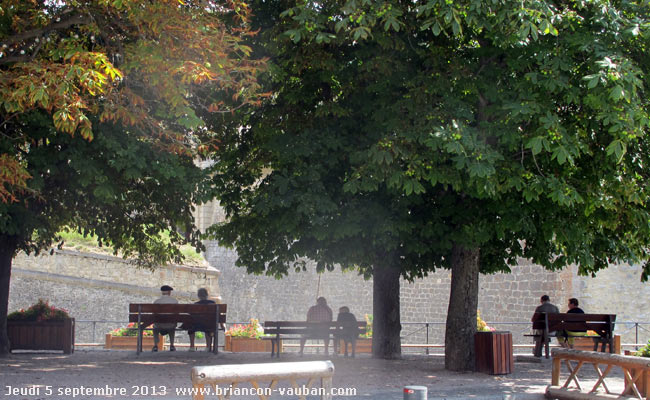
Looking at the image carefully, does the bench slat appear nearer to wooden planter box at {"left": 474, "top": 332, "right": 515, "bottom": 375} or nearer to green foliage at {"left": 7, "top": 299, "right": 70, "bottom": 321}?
green foliage at {"left": 7, "top": 299, "right": 70, "bottom": 321}

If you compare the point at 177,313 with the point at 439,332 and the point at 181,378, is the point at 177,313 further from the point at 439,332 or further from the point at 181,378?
the point at 439,332

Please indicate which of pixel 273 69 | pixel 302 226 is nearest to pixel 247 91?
pixel 273 69

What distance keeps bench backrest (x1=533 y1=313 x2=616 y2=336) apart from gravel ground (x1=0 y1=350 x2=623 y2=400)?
0.77 meters

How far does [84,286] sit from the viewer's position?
22.9 m

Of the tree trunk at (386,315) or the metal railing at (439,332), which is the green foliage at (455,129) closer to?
the tree trunk at (386,315)

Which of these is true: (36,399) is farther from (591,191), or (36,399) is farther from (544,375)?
(544,375)

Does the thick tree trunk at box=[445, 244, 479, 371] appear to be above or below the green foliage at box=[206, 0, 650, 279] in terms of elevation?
below

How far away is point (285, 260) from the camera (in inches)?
513

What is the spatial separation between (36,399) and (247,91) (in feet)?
13.6

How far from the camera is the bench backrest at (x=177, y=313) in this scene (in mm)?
13445

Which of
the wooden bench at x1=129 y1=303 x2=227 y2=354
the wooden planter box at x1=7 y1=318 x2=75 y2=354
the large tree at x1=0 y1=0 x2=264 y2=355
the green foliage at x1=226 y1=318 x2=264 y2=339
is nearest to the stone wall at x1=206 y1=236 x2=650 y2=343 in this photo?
the green foliage at x1=226 y1=318 x2=264 y2=339

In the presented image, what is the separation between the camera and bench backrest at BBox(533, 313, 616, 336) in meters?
14.0

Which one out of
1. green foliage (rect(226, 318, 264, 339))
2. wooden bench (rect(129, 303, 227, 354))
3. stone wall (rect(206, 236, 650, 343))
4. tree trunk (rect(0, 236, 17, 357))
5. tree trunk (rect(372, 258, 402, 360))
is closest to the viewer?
tree trunk (rect(0, 236, 17, 357))

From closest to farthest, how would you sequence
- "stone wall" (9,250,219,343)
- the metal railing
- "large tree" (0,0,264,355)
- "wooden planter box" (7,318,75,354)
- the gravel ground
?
"large tree" (0,0,264,355) < the gravel ground < "wooden planter box" (7,318,75,354) < the metal railing < "stone wall" (9,250,219,343)
